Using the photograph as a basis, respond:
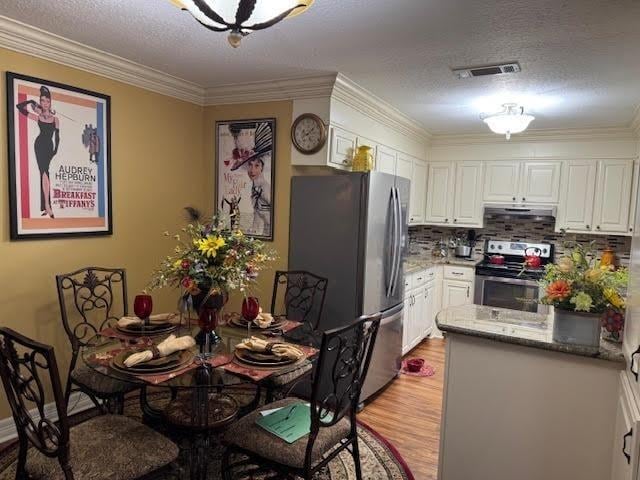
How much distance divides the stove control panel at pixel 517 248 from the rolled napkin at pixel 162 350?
13.8 ft

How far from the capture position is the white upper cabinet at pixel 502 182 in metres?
4.92

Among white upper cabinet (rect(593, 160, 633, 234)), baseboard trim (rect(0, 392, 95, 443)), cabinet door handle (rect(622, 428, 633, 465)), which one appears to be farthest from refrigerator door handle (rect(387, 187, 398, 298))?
white upper cabinet (rect(593, 160, 633, 234))

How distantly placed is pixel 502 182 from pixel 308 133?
2.71 meters

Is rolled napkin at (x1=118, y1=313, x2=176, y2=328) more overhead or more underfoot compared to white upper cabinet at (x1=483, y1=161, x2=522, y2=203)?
more underfoot

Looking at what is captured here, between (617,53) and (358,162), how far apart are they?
67.4 inches

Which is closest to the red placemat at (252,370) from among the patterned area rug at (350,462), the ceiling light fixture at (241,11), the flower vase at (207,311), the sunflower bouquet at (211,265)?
the flower vase at (207,311)

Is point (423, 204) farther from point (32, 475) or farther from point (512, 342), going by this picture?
point (32, 475)

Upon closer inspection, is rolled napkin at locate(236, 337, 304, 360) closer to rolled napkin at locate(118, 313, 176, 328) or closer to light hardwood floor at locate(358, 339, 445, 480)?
rolled napkin at locate(118, 313, 176, 328)

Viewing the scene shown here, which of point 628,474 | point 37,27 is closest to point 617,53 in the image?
point 628,474

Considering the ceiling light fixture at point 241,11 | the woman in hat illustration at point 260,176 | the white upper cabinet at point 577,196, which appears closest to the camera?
the ceiling light fixture at point 241,11

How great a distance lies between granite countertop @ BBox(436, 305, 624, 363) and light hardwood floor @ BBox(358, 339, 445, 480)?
3.17ft

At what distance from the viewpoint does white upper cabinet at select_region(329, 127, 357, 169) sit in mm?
3324

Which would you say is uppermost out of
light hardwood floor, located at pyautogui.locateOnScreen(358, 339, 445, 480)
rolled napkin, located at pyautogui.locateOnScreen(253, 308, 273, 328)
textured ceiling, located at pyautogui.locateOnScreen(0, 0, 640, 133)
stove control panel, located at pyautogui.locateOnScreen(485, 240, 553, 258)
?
textured ceiling, located at pyautogui.locateOnScreen(0, 0, 640, 133)

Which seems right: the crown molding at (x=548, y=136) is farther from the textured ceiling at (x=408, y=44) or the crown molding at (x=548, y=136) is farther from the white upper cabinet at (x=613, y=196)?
the textured ceiling at (x=408, y=44)
